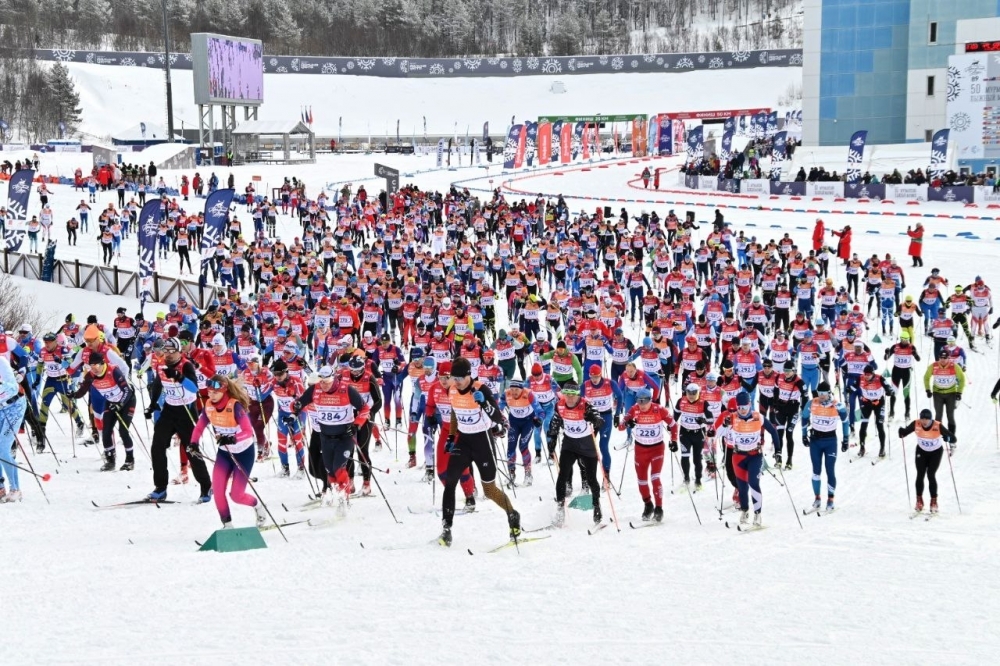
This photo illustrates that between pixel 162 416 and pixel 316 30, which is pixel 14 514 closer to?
pixel 162 416

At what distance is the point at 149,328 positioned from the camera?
642 inches

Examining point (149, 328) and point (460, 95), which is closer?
point (149, 328)

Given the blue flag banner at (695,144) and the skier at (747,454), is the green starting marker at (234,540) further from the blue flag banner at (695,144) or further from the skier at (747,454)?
the blue flag banner at (695,144)

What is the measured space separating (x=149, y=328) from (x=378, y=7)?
113 meters

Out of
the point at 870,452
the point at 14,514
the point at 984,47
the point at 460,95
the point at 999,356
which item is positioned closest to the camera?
the point at 14,514

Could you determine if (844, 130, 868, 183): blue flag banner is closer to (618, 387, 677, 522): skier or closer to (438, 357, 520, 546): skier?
(618, 387, 677, 522): skier

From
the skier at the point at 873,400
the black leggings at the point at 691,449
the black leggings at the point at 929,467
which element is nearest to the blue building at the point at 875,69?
the skier at the point at 873,400

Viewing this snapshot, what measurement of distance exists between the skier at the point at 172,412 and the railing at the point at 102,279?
15.2 m

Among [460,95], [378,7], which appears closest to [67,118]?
[460,95]

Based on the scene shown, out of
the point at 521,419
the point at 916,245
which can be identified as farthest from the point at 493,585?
the point at 916,245

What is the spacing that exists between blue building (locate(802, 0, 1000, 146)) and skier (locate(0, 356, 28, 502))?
5093cm

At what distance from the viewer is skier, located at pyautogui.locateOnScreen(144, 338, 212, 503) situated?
10.2 m

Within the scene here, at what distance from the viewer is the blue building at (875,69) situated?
5191 cm

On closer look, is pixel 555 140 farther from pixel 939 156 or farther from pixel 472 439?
pixel 472 439
